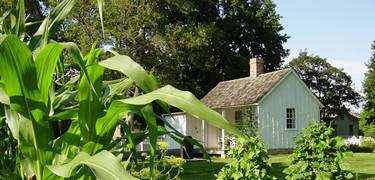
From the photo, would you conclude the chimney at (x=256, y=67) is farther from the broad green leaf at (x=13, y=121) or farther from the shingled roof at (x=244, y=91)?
the broad green leaf at (x=13, y=121)

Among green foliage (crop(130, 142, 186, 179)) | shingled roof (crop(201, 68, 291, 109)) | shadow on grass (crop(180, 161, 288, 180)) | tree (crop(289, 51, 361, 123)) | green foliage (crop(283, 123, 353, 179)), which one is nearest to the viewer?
green foliage (crop(130, 142, 186, 179))

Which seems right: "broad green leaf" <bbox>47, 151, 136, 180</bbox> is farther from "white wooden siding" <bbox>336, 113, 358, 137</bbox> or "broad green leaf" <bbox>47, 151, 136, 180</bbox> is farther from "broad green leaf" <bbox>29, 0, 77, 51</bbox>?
"white wooden siding" <bbox>336, 113, 358, 137</bbox>

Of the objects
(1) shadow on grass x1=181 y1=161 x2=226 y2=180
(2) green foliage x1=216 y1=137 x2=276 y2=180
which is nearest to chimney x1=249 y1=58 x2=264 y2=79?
(1) shadow on grass x1=181 y1=161 x2=226 y2=180

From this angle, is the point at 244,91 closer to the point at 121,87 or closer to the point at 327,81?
the point at 121,87

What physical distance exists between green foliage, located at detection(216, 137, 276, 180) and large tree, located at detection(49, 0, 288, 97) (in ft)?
37.9

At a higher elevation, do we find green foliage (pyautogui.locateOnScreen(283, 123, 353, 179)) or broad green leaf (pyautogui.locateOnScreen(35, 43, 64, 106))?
broad green leaf (pyautogui.locateOnScreen(35, 43, 64, 106))

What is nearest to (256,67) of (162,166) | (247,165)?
(162,166)

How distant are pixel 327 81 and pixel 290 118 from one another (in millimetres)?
27736

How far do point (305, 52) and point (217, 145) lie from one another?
27.9m

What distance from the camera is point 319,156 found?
392 cm

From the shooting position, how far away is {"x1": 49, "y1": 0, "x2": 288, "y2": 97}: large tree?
67.9 feet

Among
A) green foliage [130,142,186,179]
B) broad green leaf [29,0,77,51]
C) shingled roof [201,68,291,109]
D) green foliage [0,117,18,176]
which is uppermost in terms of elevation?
shingled roof [201,68,291,109]

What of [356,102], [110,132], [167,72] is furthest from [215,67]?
[110,132]

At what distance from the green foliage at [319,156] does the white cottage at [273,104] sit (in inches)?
562
